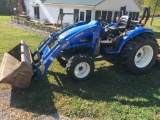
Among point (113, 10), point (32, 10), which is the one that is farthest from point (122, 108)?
point (32, 10)

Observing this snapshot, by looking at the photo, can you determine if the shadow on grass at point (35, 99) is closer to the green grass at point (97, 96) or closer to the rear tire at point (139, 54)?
the green grass at point (97, 96)

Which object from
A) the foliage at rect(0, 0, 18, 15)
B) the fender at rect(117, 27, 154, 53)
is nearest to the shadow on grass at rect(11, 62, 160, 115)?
the fender at rect(117, 27, 154, 53)

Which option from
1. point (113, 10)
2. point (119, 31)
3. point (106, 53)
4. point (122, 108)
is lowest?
point (122, 108)

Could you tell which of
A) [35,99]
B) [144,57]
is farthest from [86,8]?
[35,99]

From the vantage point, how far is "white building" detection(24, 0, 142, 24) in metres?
16.0

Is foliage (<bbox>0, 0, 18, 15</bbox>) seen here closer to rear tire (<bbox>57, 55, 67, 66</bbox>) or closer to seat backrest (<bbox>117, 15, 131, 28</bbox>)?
rear tire (<bbox>57, 55, 67, 66</bbox>)

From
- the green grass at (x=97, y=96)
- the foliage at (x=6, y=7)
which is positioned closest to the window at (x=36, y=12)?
the foliage at (x=6, y=7)

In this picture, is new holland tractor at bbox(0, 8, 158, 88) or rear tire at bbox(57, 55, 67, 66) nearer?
new holland tractor at bbox(0, 8, 158, 88)

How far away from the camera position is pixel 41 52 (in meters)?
5.13

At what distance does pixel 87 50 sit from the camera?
5117mm

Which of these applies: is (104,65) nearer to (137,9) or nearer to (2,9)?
(137,9)

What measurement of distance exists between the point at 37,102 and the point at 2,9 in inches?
1242

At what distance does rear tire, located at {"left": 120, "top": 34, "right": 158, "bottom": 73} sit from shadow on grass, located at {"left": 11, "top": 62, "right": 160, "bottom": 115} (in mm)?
277

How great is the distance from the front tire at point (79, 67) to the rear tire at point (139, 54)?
107 cm
